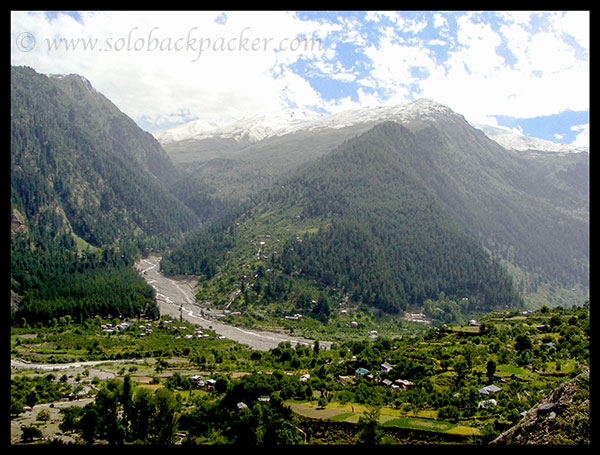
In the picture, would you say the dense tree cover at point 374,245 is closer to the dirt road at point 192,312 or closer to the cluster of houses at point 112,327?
the dirt road at point 192,312

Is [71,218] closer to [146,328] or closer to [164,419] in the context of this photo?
[146,328]

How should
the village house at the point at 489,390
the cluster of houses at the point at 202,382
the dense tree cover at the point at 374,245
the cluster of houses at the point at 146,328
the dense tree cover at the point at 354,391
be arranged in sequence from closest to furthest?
the dense tree cover at the point at 354,391 < the village house at the point at 489,390 < the cluster of houses at the point at 202,382 < the cluster of houses at the point at 146,328 < the dense tree cover at the point at 374,245

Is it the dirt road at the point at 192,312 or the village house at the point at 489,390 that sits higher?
the village house at the point at 489,390

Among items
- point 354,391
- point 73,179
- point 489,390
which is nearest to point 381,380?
point 354,391

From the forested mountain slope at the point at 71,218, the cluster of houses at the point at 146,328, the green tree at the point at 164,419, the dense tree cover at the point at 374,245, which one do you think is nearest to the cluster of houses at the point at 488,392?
the green tree at the point at 164,419

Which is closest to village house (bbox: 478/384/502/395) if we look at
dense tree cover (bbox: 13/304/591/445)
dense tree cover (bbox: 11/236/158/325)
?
dense tree cover (bbox: 13/304/591/445)

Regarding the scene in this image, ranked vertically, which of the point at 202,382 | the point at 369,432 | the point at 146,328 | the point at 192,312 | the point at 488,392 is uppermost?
the point at 369,432

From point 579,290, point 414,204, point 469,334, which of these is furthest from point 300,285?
point 579,290

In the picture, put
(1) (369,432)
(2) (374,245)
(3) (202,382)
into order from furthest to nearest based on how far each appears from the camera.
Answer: (2) (374,245), (3) (202,382), (1) (369,432)
